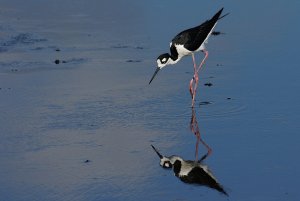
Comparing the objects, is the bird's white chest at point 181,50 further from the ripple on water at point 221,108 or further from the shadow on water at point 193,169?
the shadow on water at point 193,169

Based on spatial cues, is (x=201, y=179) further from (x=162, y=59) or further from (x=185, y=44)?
(x=185, y=44)

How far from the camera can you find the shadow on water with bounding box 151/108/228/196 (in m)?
5.90

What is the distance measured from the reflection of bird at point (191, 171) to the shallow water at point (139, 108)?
69mm

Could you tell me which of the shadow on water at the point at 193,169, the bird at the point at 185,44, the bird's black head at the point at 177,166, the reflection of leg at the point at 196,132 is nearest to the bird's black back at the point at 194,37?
the bird at the point at 185,44

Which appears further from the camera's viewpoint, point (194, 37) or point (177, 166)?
point (194, 37)

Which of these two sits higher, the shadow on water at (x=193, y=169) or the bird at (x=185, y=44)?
the bird at (x=185, y=44)

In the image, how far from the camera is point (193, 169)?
629cm

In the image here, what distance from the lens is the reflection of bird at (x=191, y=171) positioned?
590 centimetres

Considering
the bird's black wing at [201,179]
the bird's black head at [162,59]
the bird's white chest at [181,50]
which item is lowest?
the bird's black wing at [201,179]

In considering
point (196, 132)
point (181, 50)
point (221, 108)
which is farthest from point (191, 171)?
point (181, 50)

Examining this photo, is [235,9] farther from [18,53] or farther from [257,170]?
[257,170]

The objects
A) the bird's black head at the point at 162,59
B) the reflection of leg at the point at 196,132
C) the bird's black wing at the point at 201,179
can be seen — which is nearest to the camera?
the bird's black wing at the point at 201,179

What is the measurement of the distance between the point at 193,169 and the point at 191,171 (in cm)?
6

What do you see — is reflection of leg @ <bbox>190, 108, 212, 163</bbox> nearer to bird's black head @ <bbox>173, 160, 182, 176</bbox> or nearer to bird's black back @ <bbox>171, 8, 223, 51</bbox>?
bird's black head @ <bbox>173, 160, 182, 176</bbox>
